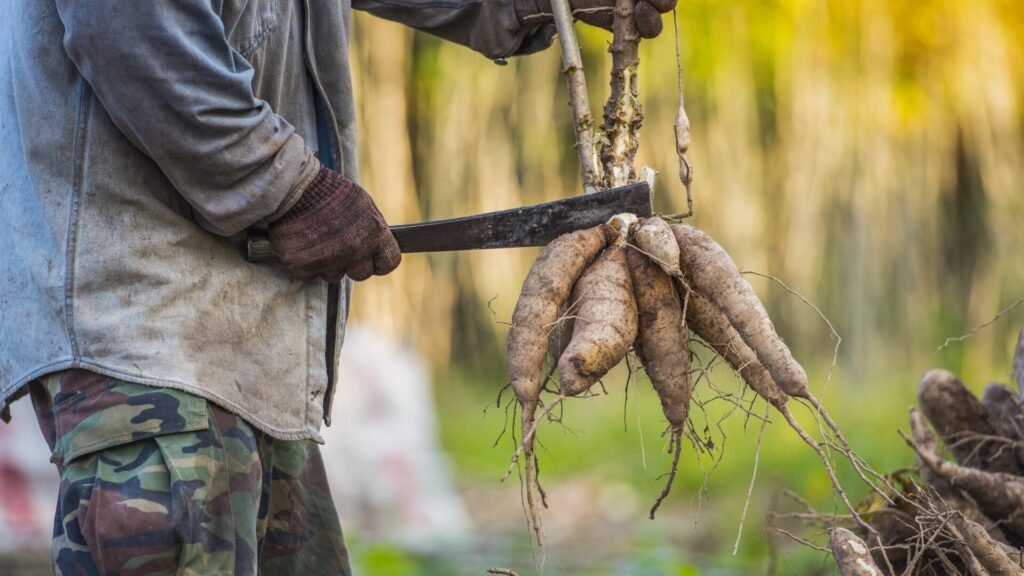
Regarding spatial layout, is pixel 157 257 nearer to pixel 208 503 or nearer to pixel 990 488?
pixel 208 503

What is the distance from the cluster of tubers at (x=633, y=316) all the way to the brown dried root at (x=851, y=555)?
0.69ft

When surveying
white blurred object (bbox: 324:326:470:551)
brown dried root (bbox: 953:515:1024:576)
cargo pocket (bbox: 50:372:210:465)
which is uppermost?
cargo pocket (bbox: 50:372:210:465)

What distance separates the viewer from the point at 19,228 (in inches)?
77.9

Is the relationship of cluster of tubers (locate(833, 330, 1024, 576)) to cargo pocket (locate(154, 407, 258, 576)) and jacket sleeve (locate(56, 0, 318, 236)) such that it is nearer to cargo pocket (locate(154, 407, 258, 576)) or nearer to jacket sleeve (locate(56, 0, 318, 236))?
cargo pocket (locate(154, 407, 258, 576))

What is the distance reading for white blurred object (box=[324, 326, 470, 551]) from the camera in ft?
19.7

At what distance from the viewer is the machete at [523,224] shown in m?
2.29

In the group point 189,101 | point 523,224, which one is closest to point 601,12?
point 523,224

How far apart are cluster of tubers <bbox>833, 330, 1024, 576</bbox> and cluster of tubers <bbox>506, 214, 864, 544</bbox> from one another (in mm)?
354

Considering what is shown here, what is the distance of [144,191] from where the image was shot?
196 centimetres

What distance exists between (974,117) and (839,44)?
1.14 m

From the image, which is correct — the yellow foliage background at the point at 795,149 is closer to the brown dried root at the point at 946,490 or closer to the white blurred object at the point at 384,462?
the white blurred object at the point at 384,462

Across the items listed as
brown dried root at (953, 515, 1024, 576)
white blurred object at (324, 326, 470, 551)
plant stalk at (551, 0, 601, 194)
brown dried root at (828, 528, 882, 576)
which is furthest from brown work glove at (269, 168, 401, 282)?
white blurred object at (324, 326, 470, 551)

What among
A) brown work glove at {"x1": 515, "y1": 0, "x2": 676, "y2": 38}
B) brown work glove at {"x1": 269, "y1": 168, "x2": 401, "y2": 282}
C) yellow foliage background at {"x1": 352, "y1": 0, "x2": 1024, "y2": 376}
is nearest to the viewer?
brown work glove at {"x1": 269, "y1": 168, "x2": 401, "y2": 282}

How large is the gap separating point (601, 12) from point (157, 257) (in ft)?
3.99
